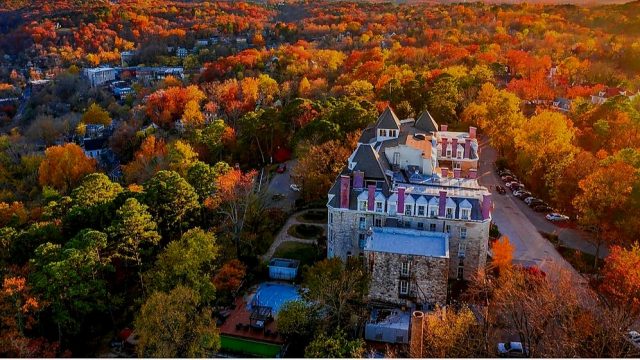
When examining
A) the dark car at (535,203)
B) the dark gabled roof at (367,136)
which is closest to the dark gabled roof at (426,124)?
the dark gabled roof at (367,136)

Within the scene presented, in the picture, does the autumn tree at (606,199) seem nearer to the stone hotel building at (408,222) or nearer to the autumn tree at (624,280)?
the autumn tree at (624,280)

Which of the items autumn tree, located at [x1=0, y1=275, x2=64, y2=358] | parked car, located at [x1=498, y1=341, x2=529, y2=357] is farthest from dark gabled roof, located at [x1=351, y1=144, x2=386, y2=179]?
autumn tree, located at [x1=0, y1=275, x2=64, y2=358]

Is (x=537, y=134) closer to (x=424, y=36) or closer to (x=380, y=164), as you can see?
(x=380, y=164)

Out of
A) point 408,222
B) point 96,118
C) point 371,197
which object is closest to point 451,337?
point 408,222

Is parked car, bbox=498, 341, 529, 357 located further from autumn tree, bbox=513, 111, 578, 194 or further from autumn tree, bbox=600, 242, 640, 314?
autumn tree, bbox=513, 111, 578, 194

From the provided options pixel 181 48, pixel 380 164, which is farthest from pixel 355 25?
pixel 380 164

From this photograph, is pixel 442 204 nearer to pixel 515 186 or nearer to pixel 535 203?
pixel 535 203
